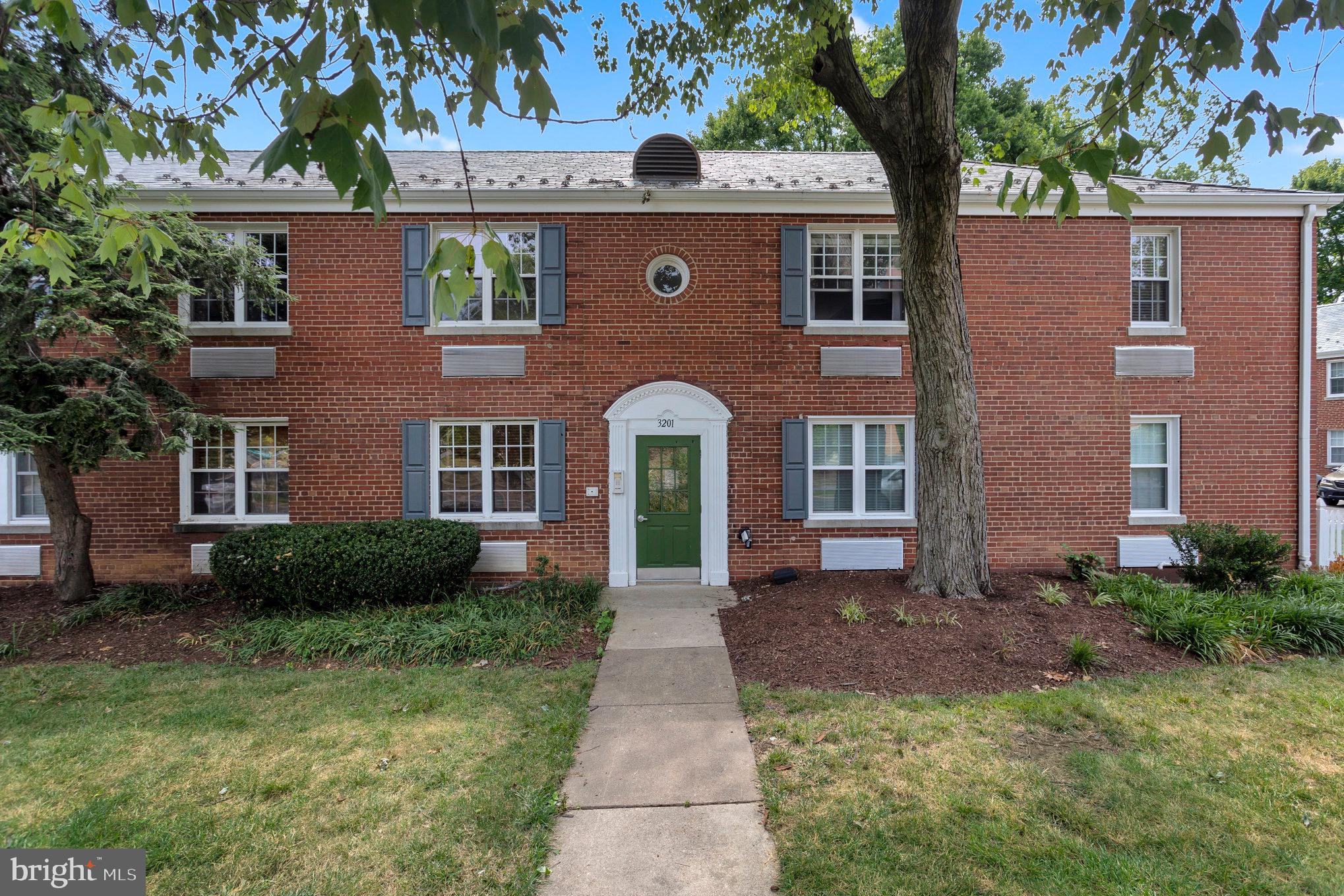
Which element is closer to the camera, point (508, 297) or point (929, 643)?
point (929, 643)

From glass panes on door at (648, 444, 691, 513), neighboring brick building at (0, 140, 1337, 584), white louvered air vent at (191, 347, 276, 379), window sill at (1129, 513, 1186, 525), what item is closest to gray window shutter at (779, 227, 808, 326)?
neighboring brick building at (0, 140, 1337, 584)

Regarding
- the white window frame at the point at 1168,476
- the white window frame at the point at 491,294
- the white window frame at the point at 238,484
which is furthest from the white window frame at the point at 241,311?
the white window frame at the point at 1168,476

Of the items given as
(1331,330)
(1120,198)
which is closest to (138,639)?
(1120,198)

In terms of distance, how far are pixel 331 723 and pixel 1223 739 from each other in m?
6.50

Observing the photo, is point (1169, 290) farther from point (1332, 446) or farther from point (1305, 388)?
point (1332, 446)

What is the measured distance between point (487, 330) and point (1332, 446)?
29.7 m

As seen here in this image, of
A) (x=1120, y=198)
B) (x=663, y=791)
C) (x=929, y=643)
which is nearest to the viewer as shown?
(x=1120, y=198)

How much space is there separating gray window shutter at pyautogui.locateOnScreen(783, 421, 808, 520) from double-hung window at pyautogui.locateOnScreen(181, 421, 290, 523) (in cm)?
723

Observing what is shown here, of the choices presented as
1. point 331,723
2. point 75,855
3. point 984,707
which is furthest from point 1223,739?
point 75,855

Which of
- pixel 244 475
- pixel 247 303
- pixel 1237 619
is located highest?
pixel 247 303

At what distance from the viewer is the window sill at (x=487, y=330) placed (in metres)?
8.63

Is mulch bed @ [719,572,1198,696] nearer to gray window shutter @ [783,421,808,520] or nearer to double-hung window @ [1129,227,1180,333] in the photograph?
gray window shutter @ [783,421,808,520]

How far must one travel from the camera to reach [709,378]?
28.7ft

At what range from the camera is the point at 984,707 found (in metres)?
4.60
